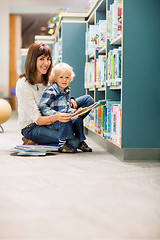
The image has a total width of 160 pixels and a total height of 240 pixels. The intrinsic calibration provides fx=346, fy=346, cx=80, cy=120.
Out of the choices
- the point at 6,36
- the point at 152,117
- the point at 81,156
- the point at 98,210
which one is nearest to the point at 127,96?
the point at 152,117

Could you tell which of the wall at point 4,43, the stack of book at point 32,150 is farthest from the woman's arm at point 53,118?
the wall at point 4,43

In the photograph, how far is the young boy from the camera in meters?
2.88

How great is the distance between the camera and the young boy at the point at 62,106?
2879 mm

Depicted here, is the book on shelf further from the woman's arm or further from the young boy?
the woman's arm

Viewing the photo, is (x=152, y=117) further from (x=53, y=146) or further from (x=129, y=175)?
(x=53, y=146)

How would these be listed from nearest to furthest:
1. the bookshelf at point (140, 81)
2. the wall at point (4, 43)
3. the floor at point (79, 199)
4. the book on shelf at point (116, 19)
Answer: the floor at point (79, 199) → the bookshelf at point (140, 81) → the book on shelf at point (116, 19) → the wall at point (4, 43)

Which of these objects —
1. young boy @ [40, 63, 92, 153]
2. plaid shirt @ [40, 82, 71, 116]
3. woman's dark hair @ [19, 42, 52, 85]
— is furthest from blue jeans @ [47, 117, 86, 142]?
A: woman's dark hair @ [19, 42, 52, 85]

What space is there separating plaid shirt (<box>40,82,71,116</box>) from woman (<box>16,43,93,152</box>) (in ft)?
0.20

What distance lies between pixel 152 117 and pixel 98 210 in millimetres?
1216

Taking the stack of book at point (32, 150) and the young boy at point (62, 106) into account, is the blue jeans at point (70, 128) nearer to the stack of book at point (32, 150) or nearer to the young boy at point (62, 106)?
the young boy at point (62, 106)

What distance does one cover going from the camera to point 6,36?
1032 cm

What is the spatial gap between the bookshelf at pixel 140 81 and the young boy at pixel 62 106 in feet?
1.78

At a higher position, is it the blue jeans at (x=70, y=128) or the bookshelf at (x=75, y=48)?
the bookshelf at (x=75, y=48)

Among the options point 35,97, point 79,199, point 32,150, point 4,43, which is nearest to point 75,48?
point 35,97
